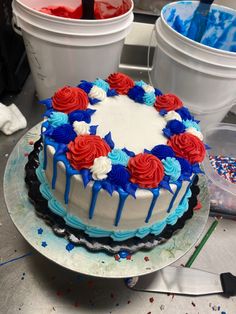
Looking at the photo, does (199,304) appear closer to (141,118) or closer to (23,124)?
(141,118)

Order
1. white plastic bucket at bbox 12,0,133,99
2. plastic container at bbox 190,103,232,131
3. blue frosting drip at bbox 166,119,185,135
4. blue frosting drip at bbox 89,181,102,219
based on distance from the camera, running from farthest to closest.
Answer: plastic container at bbox 190,103,232,131
white plastic bucket at bbox 12,0,133,99
blue frosting drip at bbox 166,119,185,135
blue frosting drip at bbox 89,181,102,219

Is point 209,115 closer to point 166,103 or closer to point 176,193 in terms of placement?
point 166,103

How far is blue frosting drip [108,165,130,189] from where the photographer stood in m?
0.51

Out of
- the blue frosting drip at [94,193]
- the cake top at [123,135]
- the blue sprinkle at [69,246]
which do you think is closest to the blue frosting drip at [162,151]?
the cake top at [123,135]

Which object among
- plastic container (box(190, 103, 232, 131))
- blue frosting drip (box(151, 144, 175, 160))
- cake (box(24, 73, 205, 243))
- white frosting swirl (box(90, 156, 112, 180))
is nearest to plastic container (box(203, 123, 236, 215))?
plastic container (box(190, 103, 232, 131))

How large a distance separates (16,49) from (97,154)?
586 millimetres

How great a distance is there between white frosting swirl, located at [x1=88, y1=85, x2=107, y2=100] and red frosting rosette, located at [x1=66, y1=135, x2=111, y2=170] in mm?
131

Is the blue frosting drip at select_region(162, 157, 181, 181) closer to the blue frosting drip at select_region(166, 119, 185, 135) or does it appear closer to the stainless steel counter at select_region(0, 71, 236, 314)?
the blue frosting drip at select_region(166, 119, 185, 135)

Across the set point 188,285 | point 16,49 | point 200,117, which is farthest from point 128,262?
point 16,49

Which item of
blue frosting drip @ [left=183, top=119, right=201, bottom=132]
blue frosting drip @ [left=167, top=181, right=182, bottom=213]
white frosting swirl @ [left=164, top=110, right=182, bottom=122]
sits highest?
white frosting swirl @ [left=164, top=110, right=182, bottom=122]

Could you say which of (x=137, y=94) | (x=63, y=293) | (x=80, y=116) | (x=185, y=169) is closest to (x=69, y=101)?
(x=80, y=116)

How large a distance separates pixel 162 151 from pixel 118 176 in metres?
0.10

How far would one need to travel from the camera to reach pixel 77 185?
53 cm

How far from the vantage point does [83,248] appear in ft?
1.91
